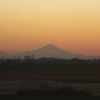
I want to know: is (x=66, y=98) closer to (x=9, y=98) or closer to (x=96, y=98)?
(x=96, y=98)

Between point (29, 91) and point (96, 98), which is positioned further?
point (29, 91)

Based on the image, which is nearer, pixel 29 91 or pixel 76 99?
pixel 76 99

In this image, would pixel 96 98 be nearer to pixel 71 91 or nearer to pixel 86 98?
pixel 86 98

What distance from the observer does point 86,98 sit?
31859 millimetres

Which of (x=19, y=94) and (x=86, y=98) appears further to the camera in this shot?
(x=19, y=94)

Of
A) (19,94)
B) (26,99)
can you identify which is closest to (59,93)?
(19,94)

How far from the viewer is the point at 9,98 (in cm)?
3164

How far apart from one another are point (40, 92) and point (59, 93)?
168 cm

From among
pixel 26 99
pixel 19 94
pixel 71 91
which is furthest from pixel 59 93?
pixel 26 99

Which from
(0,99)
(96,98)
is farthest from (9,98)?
(96,98)

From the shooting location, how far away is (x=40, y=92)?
36.8 m

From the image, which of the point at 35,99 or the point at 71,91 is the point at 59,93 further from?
the point at 35,99

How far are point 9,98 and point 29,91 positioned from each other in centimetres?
589

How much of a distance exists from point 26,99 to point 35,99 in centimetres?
67
